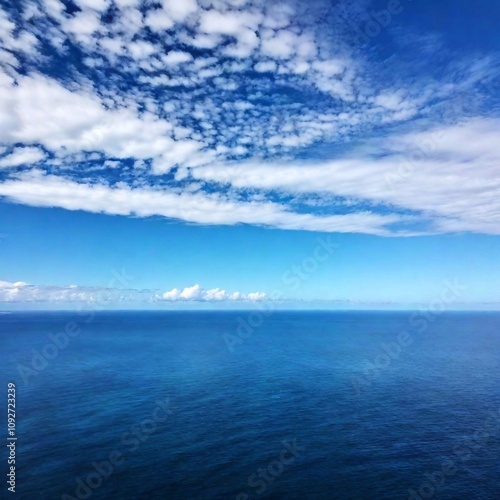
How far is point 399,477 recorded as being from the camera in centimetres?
4381

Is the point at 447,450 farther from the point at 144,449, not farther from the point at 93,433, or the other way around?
the point at 93,433

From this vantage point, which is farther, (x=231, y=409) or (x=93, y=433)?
(x=231, y=409)

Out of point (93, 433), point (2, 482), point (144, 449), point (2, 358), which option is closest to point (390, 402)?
point (144, 449)

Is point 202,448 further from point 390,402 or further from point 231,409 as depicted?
point 390,402

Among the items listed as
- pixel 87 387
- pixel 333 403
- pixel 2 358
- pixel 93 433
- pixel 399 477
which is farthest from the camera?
pixel 2 358

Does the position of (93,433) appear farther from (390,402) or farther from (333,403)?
(390,402)

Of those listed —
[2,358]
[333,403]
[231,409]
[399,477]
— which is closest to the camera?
[399,477]

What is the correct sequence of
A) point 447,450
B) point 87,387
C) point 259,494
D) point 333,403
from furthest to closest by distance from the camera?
point 87,387
point 333,403
point 447,450
point 259,494

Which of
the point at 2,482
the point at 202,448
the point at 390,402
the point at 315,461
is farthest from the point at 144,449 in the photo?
the point at 390,402

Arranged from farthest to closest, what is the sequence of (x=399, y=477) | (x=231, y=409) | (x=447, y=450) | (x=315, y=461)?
(x=231, y=409)
(x=447, y=450)
(x=315, y=461)
(x=399, y=477)

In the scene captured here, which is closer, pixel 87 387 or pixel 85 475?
pixel 85 475

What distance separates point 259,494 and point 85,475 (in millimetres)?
23310

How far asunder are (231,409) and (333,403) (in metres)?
23.4

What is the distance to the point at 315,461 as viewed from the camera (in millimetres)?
47312
